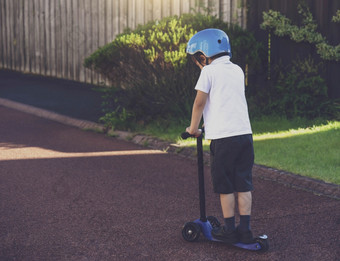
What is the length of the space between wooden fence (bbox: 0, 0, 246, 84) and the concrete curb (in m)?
→ 2.78

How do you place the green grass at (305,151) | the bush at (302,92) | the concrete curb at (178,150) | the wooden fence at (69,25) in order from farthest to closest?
the wooden fence at (69,25), the bush at (302,92), the green grass at (305,151), the concrete curb at (178,150)

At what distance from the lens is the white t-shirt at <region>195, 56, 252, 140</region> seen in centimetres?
461

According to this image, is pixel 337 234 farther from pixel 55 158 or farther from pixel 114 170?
pixel 55 158

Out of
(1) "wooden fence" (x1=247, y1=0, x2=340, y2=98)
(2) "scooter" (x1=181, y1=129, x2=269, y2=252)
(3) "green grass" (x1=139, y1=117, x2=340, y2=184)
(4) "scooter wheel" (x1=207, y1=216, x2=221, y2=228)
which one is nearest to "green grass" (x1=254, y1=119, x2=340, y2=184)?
(3) "green grass" (x1=139, y1=117, x2=340, y2=184)

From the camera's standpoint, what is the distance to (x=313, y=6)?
9.87m

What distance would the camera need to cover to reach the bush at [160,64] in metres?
9.34

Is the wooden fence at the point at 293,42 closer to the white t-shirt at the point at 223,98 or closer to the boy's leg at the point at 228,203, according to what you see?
the white t-shirt at the point at 223,98

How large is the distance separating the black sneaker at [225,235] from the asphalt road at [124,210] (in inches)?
3.2

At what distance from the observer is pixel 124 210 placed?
574 centimetres

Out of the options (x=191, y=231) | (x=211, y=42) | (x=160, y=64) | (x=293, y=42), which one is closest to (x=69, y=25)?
(x=160, y=64)

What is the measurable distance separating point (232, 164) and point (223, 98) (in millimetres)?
503

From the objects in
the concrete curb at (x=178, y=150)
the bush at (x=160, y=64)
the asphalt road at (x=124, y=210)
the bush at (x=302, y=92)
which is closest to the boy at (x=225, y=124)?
the asphalt road at (x=124, y=210)

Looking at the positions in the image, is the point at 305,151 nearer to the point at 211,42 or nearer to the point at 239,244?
the point at 239,244

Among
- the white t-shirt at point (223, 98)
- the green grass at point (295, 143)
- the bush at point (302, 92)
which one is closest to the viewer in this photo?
Result: the white t-shirt at point (223, 98)
